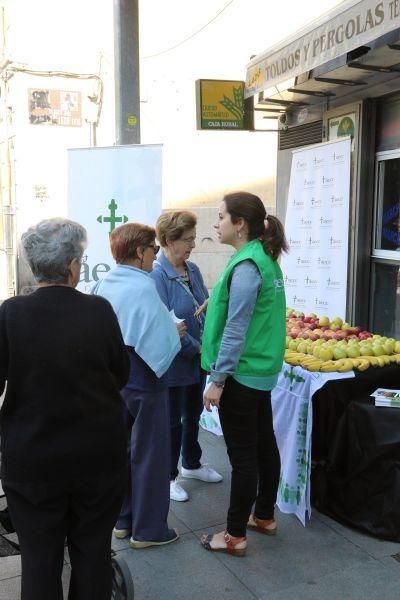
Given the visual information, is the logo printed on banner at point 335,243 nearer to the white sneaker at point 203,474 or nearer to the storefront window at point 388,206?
the storefront window at point 388,206

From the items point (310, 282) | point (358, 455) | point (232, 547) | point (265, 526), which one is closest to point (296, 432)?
point (358, 455)

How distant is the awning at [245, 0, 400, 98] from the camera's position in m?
3.74

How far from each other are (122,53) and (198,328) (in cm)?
247

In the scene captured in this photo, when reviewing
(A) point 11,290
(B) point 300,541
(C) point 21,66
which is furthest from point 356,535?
(C) point 21,66

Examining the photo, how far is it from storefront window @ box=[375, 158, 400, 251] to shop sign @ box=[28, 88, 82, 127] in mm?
10176

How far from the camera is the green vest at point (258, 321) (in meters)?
2.80

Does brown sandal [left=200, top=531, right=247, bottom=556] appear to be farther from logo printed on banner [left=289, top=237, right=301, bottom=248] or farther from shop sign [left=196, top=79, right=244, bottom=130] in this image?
shop sign [left=196, top=79, right=244, bottom=130]

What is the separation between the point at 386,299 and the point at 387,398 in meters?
2.68

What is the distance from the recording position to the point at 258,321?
282cm

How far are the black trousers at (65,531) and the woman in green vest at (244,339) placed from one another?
0.85m

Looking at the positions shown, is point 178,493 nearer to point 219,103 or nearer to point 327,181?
point 327,181

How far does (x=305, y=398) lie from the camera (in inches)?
129

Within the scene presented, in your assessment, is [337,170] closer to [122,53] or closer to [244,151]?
[122,53]

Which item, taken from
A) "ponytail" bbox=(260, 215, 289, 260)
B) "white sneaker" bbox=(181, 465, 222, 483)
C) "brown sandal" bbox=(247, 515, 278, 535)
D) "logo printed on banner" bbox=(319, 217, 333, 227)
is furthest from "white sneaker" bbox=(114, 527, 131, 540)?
"logo printed on banner" bbox=(319, 217, 333, 227)
